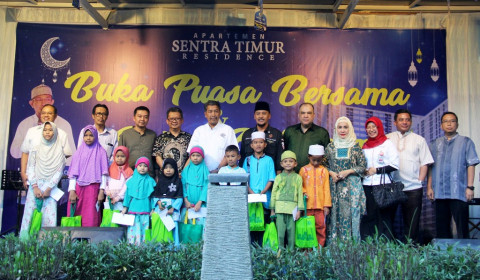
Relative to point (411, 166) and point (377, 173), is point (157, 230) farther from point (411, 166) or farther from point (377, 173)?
point (411, 166)

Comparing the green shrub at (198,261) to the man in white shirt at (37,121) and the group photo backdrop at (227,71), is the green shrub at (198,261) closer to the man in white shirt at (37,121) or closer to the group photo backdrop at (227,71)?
the group photo backdrop at (227,71)

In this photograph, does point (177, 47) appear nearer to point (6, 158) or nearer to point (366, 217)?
point (6, 158)

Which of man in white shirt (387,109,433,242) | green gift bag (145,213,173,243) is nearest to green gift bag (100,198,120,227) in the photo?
green gift bag (145,213,173,243)

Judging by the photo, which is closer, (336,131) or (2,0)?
(336,131)

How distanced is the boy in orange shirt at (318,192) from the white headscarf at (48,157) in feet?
8.83

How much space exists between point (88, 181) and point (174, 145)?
998 millimetres

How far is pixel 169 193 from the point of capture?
16.4ft

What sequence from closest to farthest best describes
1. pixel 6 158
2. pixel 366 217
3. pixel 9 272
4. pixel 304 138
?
1. pixel 9 272
2. pixel 366 217
3. pixel 304 138
4. pixel 6 158

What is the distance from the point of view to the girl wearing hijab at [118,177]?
5.20 m

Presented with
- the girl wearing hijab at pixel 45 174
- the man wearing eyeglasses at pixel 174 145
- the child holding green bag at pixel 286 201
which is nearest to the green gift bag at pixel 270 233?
the child holding green bag at pixel 286 201

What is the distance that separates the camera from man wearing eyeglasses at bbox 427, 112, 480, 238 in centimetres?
509

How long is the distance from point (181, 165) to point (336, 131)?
5.62 feet

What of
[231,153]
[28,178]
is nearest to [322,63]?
[231,153]

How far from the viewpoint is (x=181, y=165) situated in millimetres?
5398
